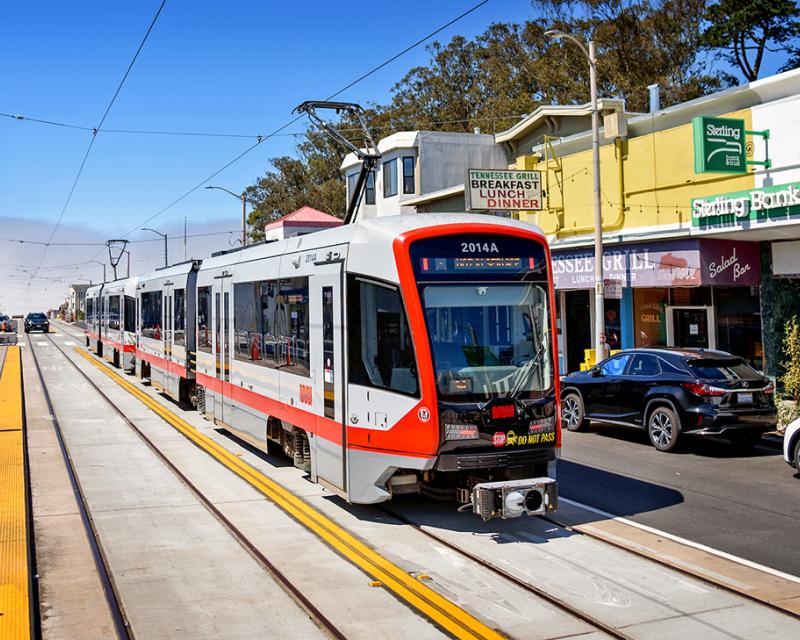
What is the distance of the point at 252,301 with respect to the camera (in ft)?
43.2

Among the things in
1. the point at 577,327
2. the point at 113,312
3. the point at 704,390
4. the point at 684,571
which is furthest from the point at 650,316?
the point at 113,312

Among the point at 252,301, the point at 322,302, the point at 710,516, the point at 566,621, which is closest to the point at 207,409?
the point at 252,301

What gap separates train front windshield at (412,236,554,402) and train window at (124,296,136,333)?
62.7 feet

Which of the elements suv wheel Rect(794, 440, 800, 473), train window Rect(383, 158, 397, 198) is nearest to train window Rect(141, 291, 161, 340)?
suv wheel Rect(794, 440, 800, 473)

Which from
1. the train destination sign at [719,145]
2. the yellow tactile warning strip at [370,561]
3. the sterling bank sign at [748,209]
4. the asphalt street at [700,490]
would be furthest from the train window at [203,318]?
the sterling bank sign at [748,209]

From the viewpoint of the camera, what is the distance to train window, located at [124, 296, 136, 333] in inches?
1032

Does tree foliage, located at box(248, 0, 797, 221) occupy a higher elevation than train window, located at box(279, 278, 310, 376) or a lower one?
higher

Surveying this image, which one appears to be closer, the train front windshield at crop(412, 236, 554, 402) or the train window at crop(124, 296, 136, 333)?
the train front windshield at crop(412, 236, 554, 402)

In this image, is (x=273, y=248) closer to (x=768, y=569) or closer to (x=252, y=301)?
(x=252, y=301)

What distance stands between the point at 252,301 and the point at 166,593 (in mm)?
6494

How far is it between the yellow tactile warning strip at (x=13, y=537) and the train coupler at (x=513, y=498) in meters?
4.15

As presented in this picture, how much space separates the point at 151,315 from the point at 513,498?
53.9ft

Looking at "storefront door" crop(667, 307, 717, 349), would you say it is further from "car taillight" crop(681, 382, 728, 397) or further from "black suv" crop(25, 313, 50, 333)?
"black suv" crop(25, 313, 50, 333)

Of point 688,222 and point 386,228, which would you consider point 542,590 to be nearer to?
point 386,228
